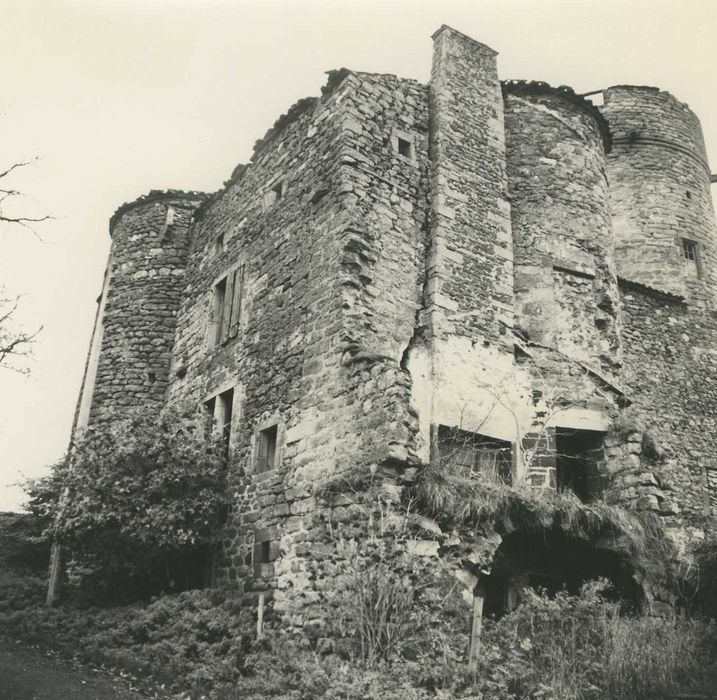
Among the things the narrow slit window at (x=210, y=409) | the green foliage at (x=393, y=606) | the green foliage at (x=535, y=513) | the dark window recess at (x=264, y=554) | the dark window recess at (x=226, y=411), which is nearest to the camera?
the green foliage at (x=393, y=606)

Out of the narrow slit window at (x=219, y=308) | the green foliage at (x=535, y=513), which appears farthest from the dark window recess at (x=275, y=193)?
the green foliage at (x=535, y=513)

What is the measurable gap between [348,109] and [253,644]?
7.90 m

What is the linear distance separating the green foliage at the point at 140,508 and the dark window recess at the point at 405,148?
5608 mm

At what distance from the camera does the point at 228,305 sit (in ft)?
46.2

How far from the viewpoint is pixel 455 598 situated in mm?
8414

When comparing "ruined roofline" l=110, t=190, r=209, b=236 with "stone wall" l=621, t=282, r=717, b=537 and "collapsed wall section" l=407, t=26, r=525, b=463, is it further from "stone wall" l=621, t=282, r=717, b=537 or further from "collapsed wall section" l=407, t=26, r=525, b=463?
"stone wall" l=621, t=282, r=717, b=537

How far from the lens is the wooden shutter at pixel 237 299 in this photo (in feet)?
43.9

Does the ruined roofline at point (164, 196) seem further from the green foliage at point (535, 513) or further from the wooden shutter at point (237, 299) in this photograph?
the green foliage at point (535, 513)

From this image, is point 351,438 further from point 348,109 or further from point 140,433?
point 348,109

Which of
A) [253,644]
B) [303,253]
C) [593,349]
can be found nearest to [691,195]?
[593,349]

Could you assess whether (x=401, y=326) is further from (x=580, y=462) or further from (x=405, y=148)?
(x=580, y=462)

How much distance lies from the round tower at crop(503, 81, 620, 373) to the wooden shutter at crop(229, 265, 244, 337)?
4.78 m

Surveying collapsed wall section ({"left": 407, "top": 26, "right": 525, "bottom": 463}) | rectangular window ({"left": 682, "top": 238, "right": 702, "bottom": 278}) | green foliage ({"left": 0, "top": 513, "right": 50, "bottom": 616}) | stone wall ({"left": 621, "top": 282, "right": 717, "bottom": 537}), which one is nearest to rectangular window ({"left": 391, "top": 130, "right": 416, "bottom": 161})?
collapsed wall section ({"left": 407, "top": 26, "right": 525, "bottom": 463})

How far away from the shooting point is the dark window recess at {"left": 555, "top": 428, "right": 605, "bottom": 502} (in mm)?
11758
